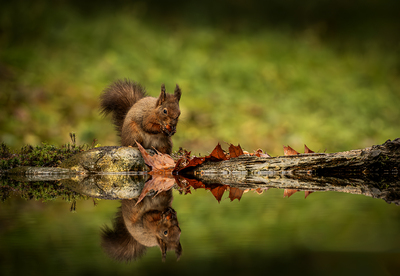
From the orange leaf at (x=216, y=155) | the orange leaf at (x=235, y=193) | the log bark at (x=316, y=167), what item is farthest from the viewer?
the orange leaf at (x=216, y=155)

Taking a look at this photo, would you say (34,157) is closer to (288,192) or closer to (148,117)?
(148,117)

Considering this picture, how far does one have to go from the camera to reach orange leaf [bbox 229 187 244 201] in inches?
70.1

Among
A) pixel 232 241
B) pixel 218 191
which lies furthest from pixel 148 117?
pixel 232 241

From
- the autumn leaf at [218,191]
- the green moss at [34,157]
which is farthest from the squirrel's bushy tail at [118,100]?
the autumn leaf at [218,191]

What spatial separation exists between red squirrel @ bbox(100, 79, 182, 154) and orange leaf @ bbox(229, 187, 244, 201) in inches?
58.9

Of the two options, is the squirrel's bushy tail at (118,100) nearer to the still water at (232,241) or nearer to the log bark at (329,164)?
the log bark at (329,164)

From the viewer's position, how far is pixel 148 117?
11.4ft

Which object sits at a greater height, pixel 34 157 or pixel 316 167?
pixel 34 157

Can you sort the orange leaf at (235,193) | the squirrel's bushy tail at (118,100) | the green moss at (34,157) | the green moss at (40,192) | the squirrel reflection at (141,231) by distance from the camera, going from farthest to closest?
1. the squirrel's bushy tail at (118,100)
2. the green moss at (34,157)
3. the green moss at (40,192)
4. the orange leaf at (235,193)
5. the squirrel reflection at (141,231)

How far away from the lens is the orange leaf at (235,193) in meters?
1.78

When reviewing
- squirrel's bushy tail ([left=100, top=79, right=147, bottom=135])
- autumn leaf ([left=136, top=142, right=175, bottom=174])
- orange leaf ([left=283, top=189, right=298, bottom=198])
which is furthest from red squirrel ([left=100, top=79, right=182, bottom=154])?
orange leaf ([left=283, top=189, right=298, bottom=198])

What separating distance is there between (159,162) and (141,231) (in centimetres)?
219

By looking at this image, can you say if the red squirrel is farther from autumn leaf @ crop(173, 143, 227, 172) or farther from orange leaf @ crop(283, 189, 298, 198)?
orange leaf @ crop(283, 189, 298, 198)

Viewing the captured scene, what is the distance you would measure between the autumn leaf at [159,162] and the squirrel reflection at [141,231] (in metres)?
1.60
